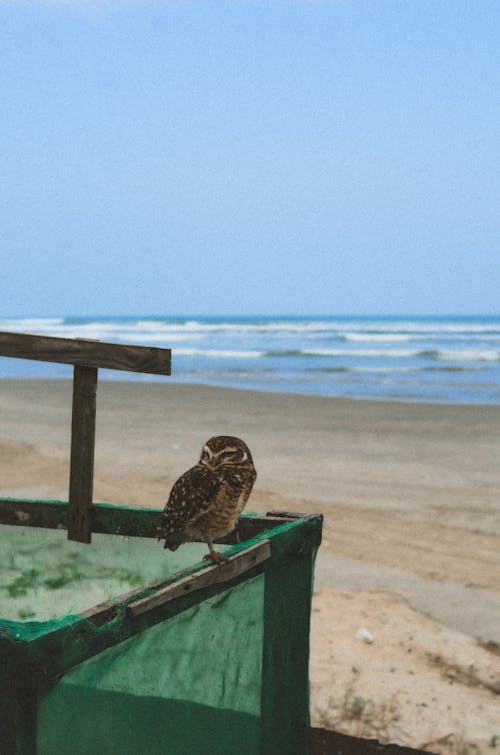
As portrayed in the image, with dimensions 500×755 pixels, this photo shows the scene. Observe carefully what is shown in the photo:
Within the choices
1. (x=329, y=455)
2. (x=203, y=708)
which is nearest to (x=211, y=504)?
(x=203, y=708)

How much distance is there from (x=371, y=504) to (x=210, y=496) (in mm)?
6239

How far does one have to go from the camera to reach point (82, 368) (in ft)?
12.8

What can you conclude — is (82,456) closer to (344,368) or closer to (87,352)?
(87,352)

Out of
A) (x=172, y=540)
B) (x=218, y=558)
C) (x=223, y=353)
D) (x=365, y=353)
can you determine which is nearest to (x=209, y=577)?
(x=218, y=558)

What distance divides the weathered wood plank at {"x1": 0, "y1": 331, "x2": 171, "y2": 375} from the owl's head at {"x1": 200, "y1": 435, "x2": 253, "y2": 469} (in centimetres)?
40

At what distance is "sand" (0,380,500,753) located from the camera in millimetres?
4914

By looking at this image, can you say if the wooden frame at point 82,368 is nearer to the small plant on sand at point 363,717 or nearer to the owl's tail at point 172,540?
the owl's tail at point 172,540

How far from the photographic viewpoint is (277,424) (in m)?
15.3

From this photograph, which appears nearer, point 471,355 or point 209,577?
point 209,577

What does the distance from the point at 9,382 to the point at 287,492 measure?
601 inches

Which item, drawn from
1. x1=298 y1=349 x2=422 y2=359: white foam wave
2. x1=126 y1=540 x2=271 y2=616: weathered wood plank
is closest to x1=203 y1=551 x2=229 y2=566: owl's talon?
x1=126 y1=540 x2=271 y2=616: weathered wood plank

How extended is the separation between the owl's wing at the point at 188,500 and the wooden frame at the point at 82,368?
0.52 metres

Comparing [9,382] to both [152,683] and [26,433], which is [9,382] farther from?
[152,683]

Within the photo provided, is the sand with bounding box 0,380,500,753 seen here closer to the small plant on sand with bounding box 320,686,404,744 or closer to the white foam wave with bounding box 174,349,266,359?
the small plant on sand with bounding box 320,686,404,744
